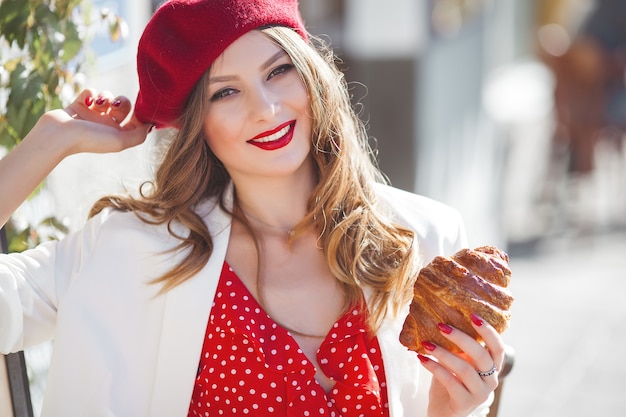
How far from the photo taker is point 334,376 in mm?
2350

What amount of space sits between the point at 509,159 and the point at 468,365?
→ 761 centimetres

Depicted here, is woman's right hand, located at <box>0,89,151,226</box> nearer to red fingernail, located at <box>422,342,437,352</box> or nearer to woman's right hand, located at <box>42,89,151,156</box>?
woman's right hand, located at <box>42,89,151,156</box>

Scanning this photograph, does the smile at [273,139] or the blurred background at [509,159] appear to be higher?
the smile at [273,139]

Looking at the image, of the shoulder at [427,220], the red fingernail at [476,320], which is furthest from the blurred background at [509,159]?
the red fingernail at [476,320]

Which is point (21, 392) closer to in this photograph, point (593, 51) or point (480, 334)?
point (480, 334)

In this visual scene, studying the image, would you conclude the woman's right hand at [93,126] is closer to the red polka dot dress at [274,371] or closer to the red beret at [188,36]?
the red beret at [188,36]

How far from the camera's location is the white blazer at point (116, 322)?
7.41ft

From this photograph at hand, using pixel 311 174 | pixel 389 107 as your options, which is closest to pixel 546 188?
pixel 389 107

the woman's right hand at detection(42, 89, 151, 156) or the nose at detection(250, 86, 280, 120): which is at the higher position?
the nose at detection(250, 86, 280, 120)

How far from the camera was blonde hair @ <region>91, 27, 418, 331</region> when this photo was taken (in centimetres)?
240

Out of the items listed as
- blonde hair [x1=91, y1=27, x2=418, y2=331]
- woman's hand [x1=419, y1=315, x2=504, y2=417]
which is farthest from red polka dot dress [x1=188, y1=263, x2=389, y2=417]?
woman's hand [x1=419, y1=315, x2=504, y2=417]

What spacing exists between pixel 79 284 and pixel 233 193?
53cm

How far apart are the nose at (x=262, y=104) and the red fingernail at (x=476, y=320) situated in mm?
700

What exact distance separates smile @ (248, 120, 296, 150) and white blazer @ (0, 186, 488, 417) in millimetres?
303
